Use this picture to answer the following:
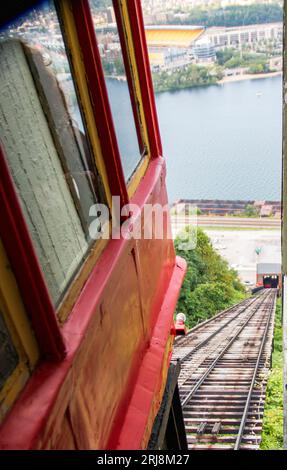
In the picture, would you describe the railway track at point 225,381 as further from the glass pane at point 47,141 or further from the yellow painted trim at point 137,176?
the glass pane at point 47,141

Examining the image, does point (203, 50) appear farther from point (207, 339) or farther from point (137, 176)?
point (137, 176)

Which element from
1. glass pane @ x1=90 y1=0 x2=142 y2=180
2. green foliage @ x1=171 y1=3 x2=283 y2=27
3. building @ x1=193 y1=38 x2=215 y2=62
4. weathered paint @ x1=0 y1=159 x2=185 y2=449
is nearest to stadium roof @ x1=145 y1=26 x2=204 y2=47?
glass pane @ x1=90 y1=0 x2=142 y2=180

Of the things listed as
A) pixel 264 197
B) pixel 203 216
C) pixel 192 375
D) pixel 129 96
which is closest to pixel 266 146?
pixel 264 197

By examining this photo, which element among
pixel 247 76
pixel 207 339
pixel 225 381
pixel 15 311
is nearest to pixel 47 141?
pixel 15 311

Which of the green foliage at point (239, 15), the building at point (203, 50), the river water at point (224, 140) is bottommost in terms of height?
the river water at point (224, 140)

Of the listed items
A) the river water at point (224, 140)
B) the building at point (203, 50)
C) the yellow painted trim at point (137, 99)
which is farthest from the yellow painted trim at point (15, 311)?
the river water at point (224, 140)

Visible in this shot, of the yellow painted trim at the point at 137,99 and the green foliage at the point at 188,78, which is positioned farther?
the green foliage at the point at 188,78
